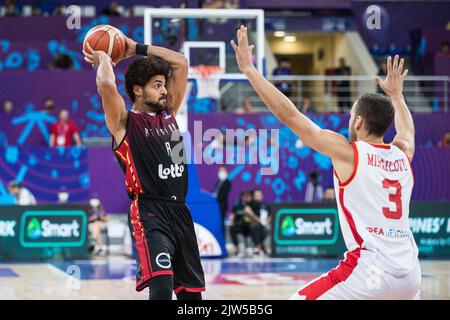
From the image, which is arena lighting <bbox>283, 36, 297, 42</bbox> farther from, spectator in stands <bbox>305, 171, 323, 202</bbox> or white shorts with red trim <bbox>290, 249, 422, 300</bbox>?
white shorts with red trim <bbox>290, 249, 422, 300</bbox>

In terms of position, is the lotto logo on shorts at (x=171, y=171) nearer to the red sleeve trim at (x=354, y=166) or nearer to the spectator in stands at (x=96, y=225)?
the red sleeve trim at (x=354, y=166)

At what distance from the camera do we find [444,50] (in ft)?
82.3

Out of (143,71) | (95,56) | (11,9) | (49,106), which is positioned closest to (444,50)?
(49,106)

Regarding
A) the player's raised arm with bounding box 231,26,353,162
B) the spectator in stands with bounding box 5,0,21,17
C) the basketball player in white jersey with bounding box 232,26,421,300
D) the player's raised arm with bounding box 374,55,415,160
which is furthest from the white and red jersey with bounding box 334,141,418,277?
the spectator in stands with bounding box 5,0,21,17

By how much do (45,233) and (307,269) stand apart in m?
5.09

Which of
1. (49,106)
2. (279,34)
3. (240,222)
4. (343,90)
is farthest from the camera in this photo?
(279,34)

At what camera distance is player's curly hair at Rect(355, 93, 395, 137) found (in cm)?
→ 520

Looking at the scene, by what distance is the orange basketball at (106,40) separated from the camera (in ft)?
21.9

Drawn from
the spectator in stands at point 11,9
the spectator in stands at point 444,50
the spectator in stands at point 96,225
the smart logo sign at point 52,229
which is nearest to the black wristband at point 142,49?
the smart logo sign at point 52,229

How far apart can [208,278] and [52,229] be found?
4342mm

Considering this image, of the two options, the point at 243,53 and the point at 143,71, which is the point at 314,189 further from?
the point at 243,53
